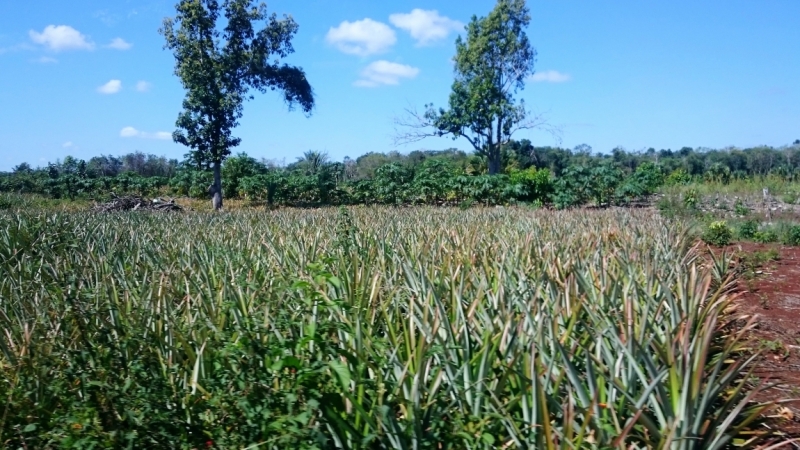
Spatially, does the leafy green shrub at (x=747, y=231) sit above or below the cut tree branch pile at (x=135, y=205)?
below

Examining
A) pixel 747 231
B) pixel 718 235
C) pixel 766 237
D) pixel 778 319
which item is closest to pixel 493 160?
pixel 747 231

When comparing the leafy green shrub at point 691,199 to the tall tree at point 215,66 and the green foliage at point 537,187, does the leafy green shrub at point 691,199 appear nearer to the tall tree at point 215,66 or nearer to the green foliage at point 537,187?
the green foliage at point 537,187

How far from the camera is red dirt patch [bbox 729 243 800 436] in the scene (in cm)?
332

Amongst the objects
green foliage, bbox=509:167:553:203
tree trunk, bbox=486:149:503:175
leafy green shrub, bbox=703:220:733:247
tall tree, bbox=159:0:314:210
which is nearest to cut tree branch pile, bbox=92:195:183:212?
tall tree, bbox=159:0:314:210

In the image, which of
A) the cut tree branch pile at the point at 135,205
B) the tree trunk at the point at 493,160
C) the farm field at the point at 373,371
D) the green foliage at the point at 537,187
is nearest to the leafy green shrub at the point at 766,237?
the farm field at the point at 373,371

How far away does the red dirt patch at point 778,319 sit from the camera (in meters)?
3.32

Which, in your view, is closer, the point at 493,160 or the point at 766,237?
the point at 766,237

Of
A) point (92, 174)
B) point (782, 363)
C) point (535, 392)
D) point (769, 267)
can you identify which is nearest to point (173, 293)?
point (535, 392)

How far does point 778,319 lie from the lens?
5016mm

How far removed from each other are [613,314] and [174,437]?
7.19 feet

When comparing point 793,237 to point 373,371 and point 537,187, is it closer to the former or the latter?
point 373,371

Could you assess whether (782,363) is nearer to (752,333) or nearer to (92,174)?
(752,333)

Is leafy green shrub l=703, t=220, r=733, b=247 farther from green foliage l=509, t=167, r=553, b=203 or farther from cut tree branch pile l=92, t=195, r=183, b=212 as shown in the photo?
cut tree branch pile l=92, t=195, r=183, b=212

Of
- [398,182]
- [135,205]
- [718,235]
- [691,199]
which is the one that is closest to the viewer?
[718,235]
